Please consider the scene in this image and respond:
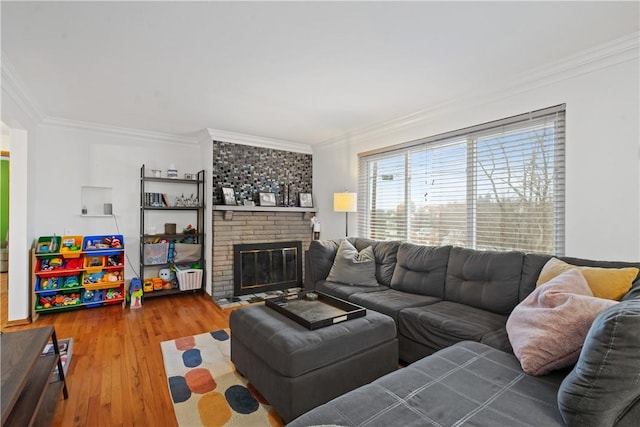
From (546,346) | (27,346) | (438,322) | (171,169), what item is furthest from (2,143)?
(546,346)

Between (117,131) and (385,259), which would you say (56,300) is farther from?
(385,259)

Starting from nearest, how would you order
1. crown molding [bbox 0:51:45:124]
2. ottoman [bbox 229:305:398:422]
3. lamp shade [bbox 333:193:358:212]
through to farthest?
1. ottoman [bbox 229:305:398:422]
2. crown molding [bbox 0:51:45:124]
3. lamp shade [bbox 333:193:358:212]

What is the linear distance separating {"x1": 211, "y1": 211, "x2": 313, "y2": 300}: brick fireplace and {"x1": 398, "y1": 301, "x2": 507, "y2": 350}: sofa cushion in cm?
282

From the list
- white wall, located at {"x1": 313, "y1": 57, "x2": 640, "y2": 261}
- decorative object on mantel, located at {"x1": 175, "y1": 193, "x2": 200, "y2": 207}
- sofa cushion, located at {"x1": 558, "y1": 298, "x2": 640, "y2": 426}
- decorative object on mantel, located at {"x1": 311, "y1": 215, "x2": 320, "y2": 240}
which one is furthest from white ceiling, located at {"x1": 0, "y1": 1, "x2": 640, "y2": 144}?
decorative object on mantel, located at {"x1": 311, "y1": 215, "x2": 320, "y2": 240}

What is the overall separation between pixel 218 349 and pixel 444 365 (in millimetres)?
2006

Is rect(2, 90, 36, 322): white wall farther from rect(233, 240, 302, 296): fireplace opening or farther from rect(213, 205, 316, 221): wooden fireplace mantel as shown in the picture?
rect(233, 240, 302, 296): fireplace opening

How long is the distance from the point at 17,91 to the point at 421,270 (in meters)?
4.19

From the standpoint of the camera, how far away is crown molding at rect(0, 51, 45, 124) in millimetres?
2465

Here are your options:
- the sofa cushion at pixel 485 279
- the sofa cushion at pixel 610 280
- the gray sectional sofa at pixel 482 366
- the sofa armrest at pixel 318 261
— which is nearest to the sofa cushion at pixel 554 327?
the gray sectional sofa at pixel 482 366

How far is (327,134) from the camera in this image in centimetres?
460

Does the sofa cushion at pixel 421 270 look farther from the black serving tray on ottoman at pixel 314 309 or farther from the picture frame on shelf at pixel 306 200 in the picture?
the picture frame on shelf at pixel 306 200

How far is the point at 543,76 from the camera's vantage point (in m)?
2.55

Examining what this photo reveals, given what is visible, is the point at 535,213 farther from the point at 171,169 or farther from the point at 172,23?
the point at 171,169

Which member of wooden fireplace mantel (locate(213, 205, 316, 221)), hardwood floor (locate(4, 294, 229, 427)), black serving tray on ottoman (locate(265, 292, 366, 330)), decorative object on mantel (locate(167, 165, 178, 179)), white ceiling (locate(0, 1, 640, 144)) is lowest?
hardwood floor (locate(4, 294, 229, 427))
